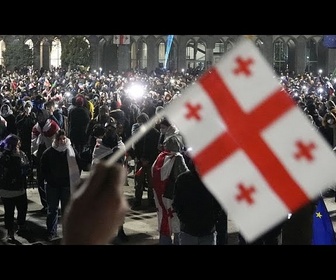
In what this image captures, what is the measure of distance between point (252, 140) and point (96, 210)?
895 millimetres

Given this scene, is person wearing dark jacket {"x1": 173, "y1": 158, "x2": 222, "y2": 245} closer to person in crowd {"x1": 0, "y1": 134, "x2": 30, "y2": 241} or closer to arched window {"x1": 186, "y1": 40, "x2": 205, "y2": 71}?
person in crowd {"x1": 0, "y1": 134, "x2": 30, "y2": 241}

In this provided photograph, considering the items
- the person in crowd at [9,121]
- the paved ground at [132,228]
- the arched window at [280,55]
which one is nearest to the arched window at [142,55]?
the arched window at [280,55]

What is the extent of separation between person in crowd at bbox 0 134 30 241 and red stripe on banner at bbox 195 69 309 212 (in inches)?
204

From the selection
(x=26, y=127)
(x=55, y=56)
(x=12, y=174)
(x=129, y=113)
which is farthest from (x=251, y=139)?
(x=55, y=56)

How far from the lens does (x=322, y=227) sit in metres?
6.05

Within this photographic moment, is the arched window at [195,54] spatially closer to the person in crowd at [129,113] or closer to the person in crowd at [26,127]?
the person in crowd at [129,113]

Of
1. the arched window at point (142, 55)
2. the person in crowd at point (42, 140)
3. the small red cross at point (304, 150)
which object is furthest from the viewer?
the arched window at point (142, 55)

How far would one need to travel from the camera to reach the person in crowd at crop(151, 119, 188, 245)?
674cm

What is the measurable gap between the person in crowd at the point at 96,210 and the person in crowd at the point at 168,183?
15.0ft

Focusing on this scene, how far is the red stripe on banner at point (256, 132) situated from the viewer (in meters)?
2.68

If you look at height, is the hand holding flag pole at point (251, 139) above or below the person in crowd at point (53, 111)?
above

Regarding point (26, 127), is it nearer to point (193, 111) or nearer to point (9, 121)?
point (9, 121)
